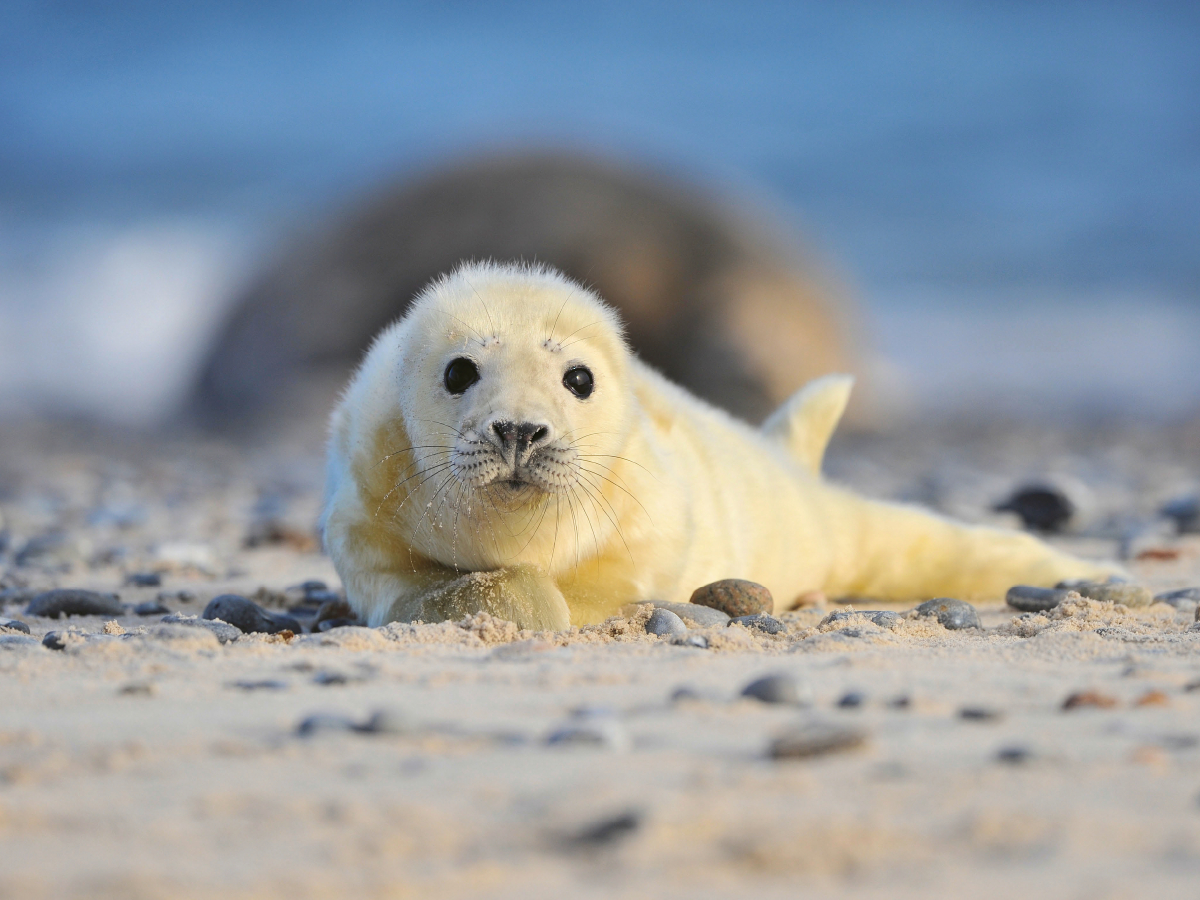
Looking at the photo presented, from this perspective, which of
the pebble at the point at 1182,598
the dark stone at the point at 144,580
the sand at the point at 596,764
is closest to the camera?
the sand at the point at 596,764

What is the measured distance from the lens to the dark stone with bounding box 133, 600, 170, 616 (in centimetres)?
350

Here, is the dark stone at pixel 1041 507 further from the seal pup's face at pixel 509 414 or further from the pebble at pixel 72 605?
the pebble at pixel 72 605

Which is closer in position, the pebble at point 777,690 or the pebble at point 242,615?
the pebble at point 777,690

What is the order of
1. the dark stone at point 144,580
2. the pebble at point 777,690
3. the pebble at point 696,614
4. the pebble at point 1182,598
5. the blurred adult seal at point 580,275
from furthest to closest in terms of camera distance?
the blurred adult seal at point 580,275 < the dark stone at point 144,580 < the pebble at point 1182,598 < the pebble at point 696,614 < the pebble at point 777,690

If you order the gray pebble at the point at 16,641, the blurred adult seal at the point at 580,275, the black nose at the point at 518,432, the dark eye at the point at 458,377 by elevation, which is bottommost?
the gray pebble at the point at 16,641

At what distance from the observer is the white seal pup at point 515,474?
9.40ft

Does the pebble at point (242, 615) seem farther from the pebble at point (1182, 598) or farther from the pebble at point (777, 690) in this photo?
the pebble at point (1182, 598)

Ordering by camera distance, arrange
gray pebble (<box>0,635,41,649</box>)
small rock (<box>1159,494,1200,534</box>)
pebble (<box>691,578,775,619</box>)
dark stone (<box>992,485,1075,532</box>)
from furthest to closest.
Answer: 1. dark stone (<box>992,485,1075,532</box>)
2. small rock (<box>1159,494,1200,534</box>)
3. pebble (<box>691,578,775,619</box>)
4. gray pebble (<box>0,635,41,649</box>)

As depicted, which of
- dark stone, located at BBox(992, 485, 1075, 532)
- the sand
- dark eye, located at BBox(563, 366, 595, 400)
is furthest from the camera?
dark stone, located at BBox(992, 485, 1075, 532)

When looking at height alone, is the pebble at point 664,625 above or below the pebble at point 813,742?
above

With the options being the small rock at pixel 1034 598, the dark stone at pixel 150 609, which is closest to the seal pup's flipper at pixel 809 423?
the small rock at pixel 1034 598

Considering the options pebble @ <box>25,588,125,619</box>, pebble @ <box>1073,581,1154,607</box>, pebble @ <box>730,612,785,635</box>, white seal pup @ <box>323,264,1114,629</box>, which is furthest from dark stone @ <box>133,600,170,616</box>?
pebble @ <box>1073,581,1154,607</box>

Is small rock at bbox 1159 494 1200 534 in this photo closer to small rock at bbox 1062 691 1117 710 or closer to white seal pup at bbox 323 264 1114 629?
white seal pup at bbox 323 264 1114 629

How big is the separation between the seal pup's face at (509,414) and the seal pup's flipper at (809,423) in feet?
4.73
